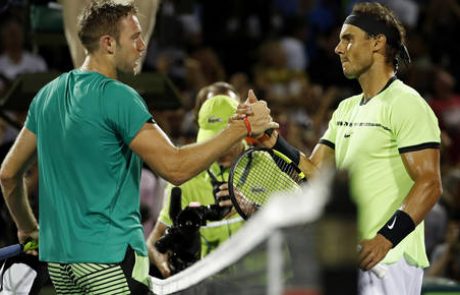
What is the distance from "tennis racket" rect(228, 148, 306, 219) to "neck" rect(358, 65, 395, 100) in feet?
1.78

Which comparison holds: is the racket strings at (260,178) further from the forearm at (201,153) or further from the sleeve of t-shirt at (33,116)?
the sleeve of t-shirt at (33,116)

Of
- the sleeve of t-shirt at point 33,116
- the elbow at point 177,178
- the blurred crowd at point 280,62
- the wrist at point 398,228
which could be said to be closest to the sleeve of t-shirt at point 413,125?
the wrist at point 398,228

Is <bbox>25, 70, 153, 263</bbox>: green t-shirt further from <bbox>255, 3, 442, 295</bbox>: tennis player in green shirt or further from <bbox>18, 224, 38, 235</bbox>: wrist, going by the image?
<bbox>255, 3, 442, 295</bbox>: tennis player in green shirt

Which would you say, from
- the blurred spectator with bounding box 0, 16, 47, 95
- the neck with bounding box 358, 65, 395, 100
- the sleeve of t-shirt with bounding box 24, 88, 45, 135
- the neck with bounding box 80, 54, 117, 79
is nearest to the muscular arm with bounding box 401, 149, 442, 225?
the neck with bounding box 358, 65, 395, 100

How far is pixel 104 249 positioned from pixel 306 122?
23.3ft

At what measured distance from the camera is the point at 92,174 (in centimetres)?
489

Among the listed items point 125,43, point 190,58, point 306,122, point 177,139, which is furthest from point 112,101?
point 190,58

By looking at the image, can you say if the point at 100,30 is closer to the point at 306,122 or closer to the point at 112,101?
the point at 112,101

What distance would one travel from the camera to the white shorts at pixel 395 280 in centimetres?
546

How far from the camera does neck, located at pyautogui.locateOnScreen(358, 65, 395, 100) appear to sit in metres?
5.81

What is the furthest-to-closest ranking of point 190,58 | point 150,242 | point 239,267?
point 190,58
point 150,242
point 239,267

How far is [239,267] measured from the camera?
4113 mm

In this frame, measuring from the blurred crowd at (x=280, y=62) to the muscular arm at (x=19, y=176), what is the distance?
Answer: 2.89 metres

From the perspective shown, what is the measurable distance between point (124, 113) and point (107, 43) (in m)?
0.36
